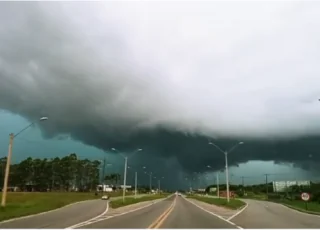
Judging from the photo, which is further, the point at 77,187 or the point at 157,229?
the point at 77,187

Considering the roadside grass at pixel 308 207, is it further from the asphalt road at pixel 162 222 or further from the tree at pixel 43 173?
the tree at pixel 43 173

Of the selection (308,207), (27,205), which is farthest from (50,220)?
(308,207)

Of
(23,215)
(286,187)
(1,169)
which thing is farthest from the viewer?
(1,169)

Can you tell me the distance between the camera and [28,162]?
598 ft

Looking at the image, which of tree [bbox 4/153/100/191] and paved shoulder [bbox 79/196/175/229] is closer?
paved shoulder [bbox 79/196/175/229]

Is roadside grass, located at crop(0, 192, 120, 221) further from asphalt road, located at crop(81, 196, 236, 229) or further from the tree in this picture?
the tree

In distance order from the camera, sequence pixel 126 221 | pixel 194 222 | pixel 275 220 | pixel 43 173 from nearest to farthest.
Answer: pixel 194 222
pixel 126 221
pixel 275 220
pixel 43 173

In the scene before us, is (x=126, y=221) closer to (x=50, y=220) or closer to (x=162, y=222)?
(x=162, y=222)

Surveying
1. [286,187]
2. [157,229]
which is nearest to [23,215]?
[157,229]

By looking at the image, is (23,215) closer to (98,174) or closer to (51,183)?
(51,183)

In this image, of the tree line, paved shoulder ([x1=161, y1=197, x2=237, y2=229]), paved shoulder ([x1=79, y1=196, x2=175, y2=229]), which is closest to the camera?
paved shoulder ([x1=79, y1=196, x2=175, y2=229])

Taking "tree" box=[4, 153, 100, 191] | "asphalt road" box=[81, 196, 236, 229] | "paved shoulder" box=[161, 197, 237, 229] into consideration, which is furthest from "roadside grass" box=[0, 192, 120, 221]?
"tree" box=[4, 153, 100, 191]

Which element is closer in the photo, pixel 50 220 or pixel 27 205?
pixel 50 220

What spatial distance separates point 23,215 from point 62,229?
13526mm
